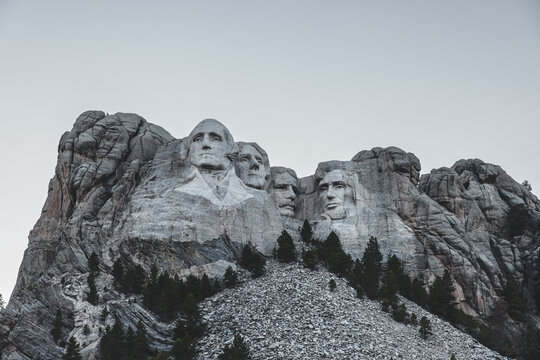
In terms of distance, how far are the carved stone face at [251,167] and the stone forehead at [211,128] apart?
2.03 metres

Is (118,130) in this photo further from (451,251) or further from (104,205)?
(451,251)

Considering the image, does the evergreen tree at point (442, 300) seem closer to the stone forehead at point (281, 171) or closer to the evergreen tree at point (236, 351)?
the stone forehead at point (281, 171)

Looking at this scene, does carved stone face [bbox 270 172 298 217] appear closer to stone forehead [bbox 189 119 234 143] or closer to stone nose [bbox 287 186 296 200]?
stone nose [bbox 287 186 296 200]

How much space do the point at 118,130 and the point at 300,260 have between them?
14.6 m

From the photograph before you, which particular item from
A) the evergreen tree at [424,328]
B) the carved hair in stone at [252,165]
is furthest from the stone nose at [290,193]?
the evergreen tree at [424,328]

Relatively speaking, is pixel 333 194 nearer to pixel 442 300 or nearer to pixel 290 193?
pixel 290 193

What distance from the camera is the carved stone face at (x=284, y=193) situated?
68000 mm

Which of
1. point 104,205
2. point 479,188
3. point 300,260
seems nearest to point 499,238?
point 479,188

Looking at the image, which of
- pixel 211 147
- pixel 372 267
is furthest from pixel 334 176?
pixel 372 267

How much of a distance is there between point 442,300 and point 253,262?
34.8 ft

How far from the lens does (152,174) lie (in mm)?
64500

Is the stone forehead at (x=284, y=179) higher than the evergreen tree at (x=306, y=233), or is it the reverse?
the stone forehead at (x=284, y=179)

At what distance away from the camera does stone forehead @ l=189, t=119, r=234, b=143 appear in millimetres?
64438

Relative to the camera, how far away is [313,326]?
172 feet
